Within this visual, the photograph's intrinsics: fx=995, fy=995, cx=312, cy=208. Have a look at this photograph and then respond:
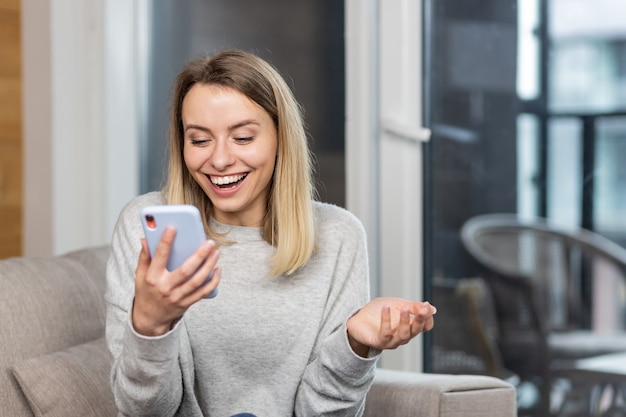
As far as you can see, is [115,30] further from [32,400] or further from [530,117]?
[32,400]

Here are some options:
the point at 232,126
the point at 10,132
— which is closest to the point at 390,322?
the point at 232,126

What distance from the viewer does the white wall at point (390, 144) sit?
2.69 m

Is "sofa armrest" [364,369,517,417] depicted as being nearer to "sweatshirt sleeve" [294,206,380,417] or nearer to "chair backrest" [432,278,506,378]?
"sweatshirt sleeve" [294,206,380,417]

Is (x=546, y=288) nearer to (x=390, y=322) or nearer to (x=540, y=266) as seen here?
(x=540, y=266)

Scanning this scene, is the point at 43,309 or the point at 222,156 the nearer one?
the point at 222,156

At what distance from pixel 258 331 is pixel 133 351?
339mm

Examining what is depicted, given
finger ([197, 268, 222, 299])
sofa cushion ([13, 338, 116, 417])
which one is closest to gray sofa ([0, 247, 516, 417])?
sofa cushion ([13, 338, 116, 417])

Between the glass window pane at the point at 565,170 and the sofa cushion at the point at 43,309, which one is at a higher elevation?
the glass window pane at the point at 565,170

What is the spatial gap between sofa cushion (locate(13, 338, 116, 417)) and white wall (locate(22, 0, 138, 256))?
124cm

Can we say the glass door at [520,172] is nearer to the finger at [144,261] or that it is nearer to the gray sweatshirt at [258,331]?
the gray sweatshirt at [258,331]

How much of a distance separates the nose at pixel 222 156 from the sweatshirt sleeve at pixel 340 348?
0.30 m

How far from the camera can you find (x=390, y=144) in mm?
2701

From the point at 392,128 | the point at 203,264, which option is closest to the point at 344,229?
the point at 203,264

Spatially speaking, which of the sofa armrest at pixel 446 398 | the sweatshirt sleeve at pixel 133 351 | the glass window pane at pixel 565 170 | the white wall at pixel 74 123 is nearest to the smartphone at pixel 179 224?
the sweatshirt sleeve at pixel 133 351
